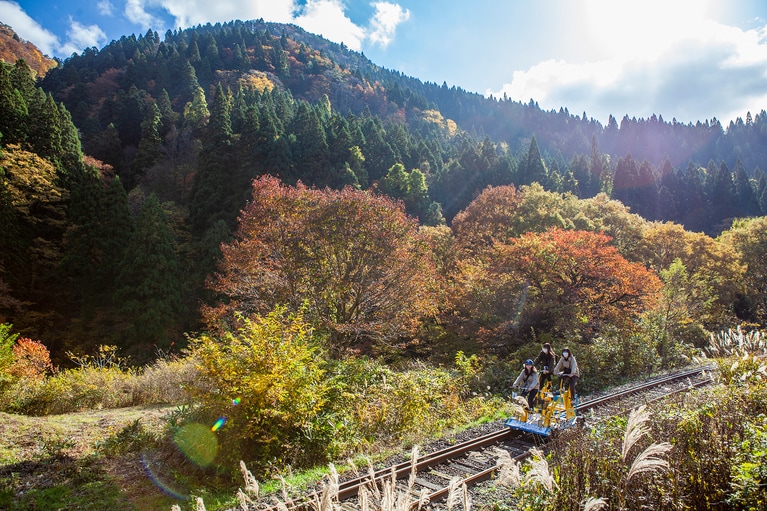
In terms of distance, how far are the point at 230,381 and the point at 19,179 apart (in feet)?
95.1

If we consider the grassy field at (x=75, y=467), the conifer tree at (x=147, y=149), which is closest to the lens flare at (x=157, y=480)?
the grassy field at (x=75, y=467)

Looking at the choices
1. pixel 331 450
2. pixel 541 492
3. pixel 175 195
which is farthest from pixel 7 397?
pixel 175 195

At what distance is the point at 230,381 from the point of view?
25.4 ft

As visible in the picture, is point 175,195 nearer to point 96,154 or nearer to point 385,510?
point 96,154

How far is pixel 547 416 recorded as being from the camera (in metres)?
8.46

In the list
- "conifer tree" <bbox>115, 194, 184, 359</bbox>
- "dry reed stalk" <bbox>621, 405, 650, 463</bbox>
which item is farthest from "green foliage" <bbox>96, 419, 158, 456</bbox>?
"conifer tree" <bbox>115, 194, 184, 359</bbox>

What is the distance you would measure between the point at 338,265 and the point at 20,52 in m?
79.9

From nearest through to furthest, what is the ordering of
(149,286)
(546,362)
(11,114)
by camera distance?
(546,362), (11,114), (149,286)

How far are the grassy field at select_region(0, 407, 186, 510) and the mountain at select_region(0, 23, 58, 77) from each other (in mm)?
67528

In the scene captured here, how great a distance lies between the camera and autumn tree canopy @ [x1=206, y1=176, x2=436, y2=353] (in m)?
16.4

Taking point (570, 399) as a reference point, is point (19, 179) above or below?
above

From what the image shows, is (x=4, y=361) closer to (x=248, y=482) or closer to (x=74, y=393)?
(x=74, y=393)

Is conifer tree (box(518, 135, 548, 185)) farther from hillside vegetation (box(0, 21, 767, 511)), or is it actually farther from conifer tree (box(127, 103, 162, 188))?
conifer tree (box(127, 103, 162, 188))

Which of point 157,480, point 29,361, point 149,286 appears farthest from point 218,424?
point 149,286
